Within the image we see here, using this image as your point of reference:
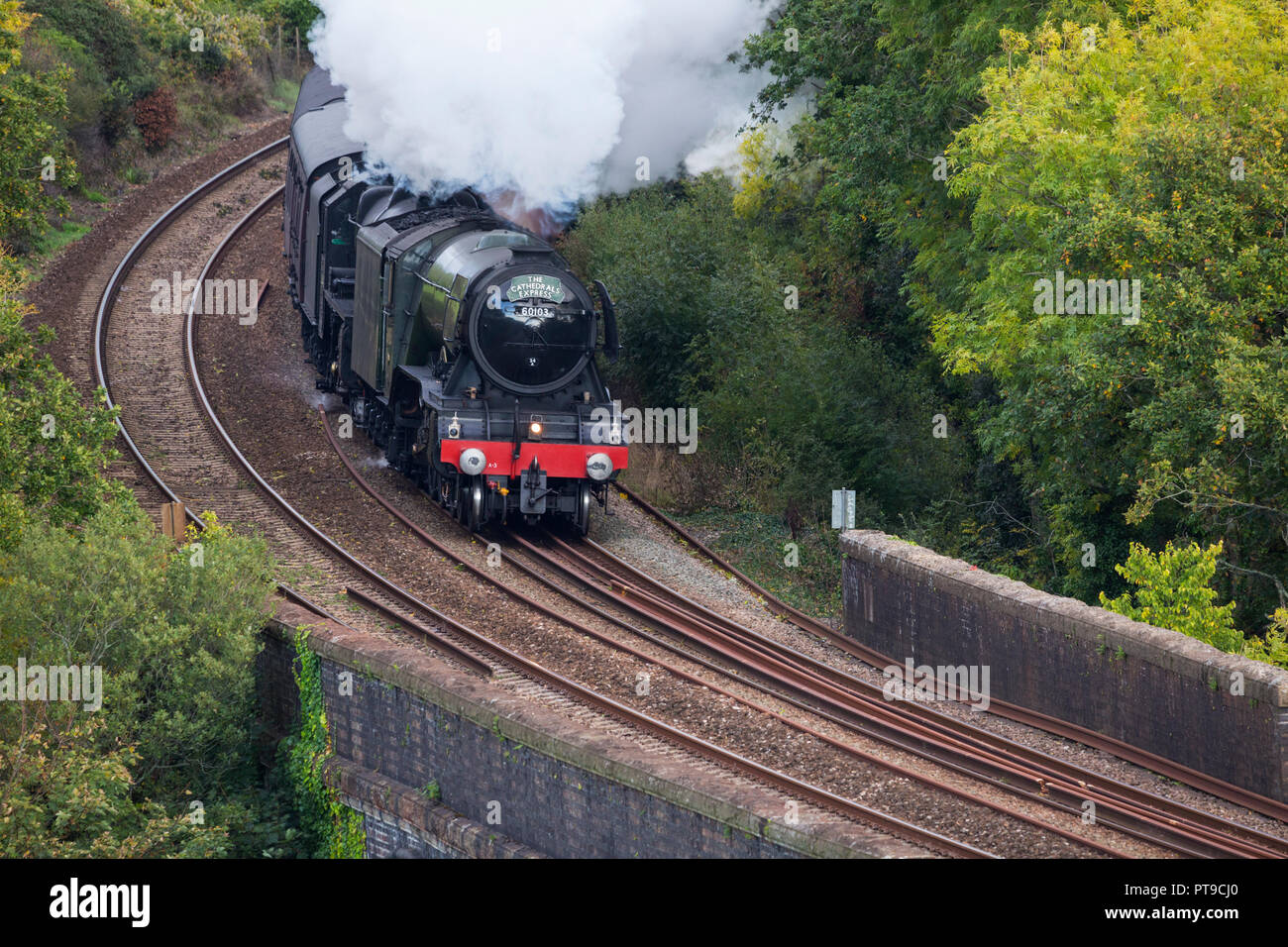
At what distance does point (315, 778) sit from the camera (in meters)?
13.2

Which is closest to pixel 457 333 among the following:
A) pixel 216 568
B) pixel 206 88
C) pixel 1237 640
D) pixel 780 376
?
pixel 216 568

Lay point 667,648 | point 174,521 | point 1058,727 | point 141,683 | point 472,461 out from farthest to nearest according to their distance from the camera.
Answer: point 472,461 → point 174,521 → point 667,648 → point 1058,727 → point 141,683

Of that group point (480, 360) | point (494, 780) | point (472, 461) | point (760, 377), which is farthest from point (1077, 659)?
point (760, 377)

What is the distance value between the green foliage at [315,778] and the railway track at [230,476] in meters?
1.47

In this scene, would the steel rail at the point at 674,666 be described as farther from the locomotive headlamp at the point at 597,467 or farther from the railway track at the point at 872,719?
the locomotive headlamp at the point at 597,467

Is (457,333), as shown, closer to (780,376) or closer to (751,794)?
(780,376)

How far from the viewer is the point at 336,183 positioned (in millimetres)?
21484

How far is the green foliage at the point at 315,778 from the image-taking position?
12.9m

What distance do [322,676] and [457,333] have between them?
17.9 feet

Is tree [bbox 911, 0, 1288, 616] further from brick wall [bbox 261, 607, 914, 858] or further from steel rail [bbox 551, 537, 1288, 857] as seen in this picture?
brick wall [bbox 261, 607, 914, 858]

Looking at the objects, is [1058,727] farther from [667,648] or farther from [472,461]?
[472,461]

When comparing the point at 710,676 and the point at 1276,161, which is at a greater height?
the point at 1276,161

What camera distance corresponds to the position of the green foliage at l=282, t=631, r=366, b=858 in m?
12.9

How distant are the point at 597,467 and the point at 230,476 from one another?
212 inches
